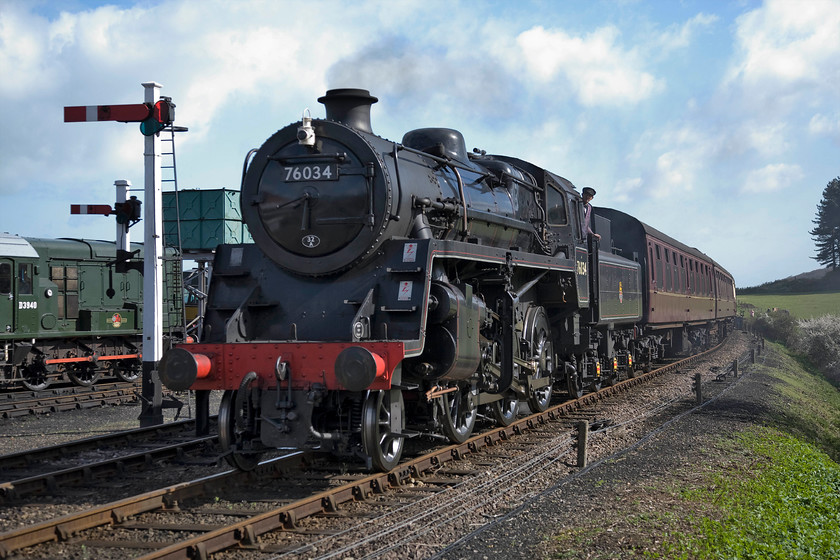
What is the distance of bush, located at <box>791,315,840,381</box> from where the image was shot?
85.9ft

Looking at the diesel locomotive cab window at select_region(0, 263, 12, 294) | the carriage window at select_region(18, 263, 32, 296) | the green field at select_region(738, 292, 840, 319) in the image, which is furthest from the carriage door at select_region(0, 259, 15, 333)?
the green field at select_region(738, 292, 840, 319)

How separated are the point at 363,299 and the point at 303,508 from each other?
224 cm

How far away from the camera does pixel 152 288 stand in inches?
430

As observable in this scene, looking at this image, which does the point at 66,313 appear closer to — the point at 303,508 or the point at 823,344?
the point at 303,508

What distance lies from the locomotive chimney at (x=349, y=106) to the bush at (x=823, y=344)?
72.6 ft

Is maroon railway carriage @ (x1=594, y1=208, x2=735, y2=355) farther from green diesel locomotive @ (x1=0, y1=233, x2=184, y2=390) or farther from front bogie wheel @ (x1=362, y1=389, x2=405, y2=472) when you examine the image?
front bogie wheel @ (x1=362, y1=389, x2=405, y2=472)

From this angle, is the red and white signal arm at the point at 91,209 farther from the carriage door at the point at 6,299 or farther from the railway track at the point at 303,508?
the railway track at the point at 303,508

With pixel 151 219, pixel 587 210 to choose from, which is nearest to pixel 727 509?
pixel 587 210

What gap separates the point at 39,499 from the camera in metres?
6.88

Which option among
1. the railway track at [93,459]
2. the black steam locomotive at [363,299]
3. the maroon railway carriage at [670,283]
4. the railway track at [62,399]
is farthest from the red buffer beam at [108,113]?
the maroon railway carriage at [670,283]

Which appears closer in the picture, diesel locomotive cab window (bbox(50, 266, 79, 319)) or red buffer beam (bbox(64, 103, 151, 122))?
red buffer beam (bbox(64, 103, 151, 122))

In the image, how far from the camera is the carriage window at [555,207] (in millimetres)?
11695

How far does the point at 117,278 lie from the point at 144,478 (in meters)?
11.5

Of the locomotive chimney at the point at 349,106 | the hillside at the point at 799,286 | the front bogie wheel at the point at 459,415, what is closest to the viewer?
the locomotive chimney at the point at 349,106
